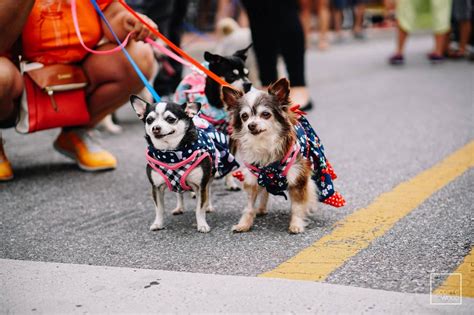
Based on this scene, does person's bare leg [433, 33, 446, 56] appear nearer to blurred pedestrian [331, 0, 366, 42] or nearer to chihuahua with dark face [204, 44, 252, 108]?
blurred pedestrian [331, 0, 366, 42]

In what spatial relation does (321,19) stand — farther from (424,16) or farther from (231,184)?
(231,184)

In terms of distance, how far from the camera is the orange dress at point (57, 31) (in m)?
4.44

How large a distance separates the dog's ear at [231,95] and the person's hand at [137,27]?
986 mm

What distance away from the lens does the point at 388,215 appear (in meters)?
3.62

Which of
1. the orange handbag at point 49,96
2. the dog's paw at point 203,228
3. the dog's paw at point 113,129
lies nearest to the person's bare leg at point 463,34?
the dog's paw at point 113,129

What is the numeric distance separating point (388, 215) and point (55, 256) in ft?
5.65

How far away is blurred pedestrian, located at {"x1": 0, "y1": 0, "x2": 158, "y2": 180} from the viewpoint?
4324mm

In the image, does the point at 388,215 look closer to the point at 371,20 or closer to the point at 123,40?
the point at 123,40

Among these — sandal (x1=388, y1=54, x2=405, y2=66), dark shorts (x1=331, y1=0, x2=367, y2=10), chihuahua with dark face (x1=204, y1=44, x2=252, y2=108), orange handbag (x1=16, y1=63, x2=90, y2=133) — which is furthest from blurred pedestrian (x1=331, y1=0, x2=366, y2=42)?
orange handbag (x1=16, y1=63, x2=90, y2=133)

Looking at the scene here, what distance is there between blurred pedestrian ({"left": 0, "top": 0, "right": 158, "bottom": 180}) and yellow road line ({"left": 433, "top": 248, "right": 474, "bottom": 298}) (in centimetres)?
248

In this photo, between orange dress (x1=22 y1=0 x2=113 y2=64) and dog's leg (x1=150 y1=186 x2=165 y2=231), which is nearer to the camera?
dog's leg (x1=150 y1=186 x2=165 y2=231)

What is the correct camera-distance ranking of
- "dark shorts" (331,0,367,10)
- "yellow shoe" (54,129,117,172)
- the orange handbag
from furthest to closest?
"dark shorts" (331,0,367,10) < "yellow shoe" (54,129,117,172) < the orange handbag

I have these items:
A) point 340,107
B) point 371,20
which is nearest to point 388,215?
point 340,107

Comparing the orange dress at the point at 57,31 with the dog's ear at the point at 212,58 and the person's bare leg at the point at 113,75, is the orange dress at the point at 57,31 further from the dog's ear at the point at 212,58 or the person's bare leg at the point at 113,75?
the dog's ear at the point at 212,58
